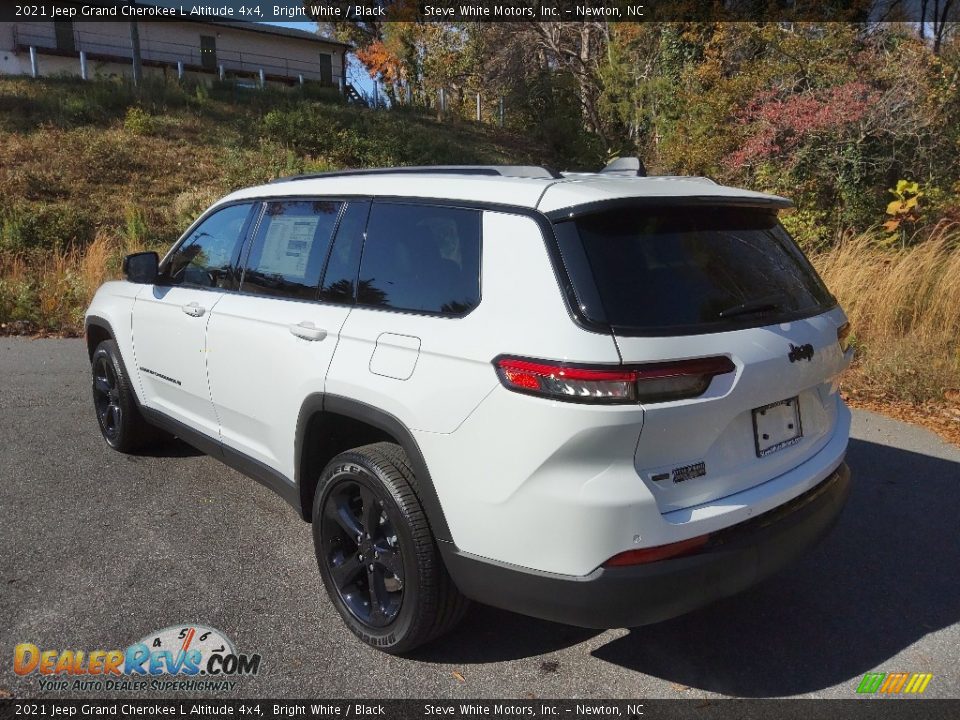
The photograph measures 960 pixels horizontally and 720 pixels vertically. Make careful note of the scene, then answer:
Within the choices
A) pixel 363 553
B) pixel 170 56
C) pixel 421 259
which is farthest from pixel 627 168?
pixel 170 56

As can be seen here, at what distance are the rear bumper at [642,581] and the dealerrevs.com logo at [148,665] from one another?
3.28 feet

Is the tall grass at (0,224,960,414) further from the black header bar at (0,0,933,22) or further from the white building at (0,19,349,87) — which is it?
the white building at (0,19,349,87)

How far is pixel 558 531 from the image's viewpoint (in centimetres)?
233

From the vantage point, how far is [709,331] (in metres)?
2.46

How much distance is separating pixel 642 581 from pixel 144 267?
3512 mm

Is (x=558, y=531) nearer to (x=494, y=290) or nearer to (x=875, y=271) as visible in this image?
(x=494, y=290)

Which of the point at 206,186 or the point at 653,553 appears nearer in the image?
the point at 653,553

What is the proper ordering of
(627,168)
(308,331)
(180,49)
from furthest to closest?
(180,49)
(627,168)
(308,331)

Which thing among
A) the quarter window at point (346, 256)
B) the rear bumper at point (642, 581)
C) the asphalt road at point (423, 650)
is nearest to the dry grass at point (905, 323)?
the asphalt road at point (423, 650)

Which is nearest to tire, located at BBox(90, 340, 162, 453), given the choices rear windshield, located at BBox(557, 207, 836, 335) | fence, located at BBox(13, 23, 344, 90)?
rear windshield, located at BBox(557, 207, 836, 335)

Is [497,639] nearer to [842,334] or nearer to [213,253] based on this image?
[842,334]

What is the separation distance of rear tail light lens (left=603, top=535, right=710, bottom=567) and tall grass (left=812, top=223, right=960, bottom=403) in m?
4.68

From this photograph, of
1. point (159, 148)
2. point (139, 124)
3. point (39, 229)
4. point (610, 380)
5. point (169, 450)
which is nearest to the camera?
point (610, 380)

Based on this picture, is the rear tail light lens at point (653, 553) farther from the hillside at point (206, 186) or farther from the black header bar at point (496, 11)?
the black header bar at point (496, 11)
